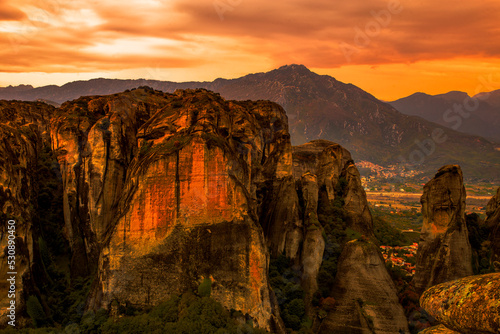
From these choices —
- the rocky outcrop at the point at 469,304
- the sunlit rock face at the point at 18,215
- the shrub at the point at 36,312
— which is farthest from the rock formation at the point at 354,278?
the rocky outcrop at the point at 469,304

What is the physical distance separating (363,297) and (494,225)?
44.4 ft

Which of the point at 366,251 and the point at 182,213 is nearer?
the point at 182,213

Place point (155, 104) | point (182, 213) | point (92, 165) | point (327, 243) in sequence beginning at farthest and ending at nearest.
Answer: point (155, 104) → point (327, 243) → point (92, 165) → point (182, 213)

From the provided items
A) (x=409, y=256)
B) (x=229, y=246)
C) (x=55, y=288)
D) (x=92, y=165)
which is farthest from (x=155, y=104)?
(x=409, y=256)

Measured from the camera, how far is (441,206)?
31.8m

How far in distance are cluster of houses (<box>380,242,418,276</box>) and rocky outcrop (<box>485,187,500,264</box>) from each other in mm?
10850

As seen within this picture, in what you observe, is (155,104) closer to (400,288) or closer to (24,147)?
(24,147)

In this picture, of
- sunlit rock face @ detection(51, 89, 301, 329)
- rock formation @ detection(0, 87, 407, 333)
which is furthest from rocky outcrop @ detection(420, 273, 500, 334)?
rock formation @ detection(0, 87, 407, 333)

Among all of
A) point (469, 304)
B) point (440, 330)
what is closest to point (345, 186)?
point (440, 330)

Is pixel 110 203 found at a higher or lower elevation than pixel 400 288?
higher

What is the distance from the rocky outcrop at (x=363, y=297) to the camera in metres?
28.1

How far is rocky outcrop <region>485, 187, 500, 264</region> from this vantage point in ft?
104

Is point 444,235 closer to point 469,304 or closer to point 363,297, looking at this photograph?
point 363,297

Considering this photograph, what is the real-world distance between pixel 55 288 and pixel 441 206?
27903 mm
